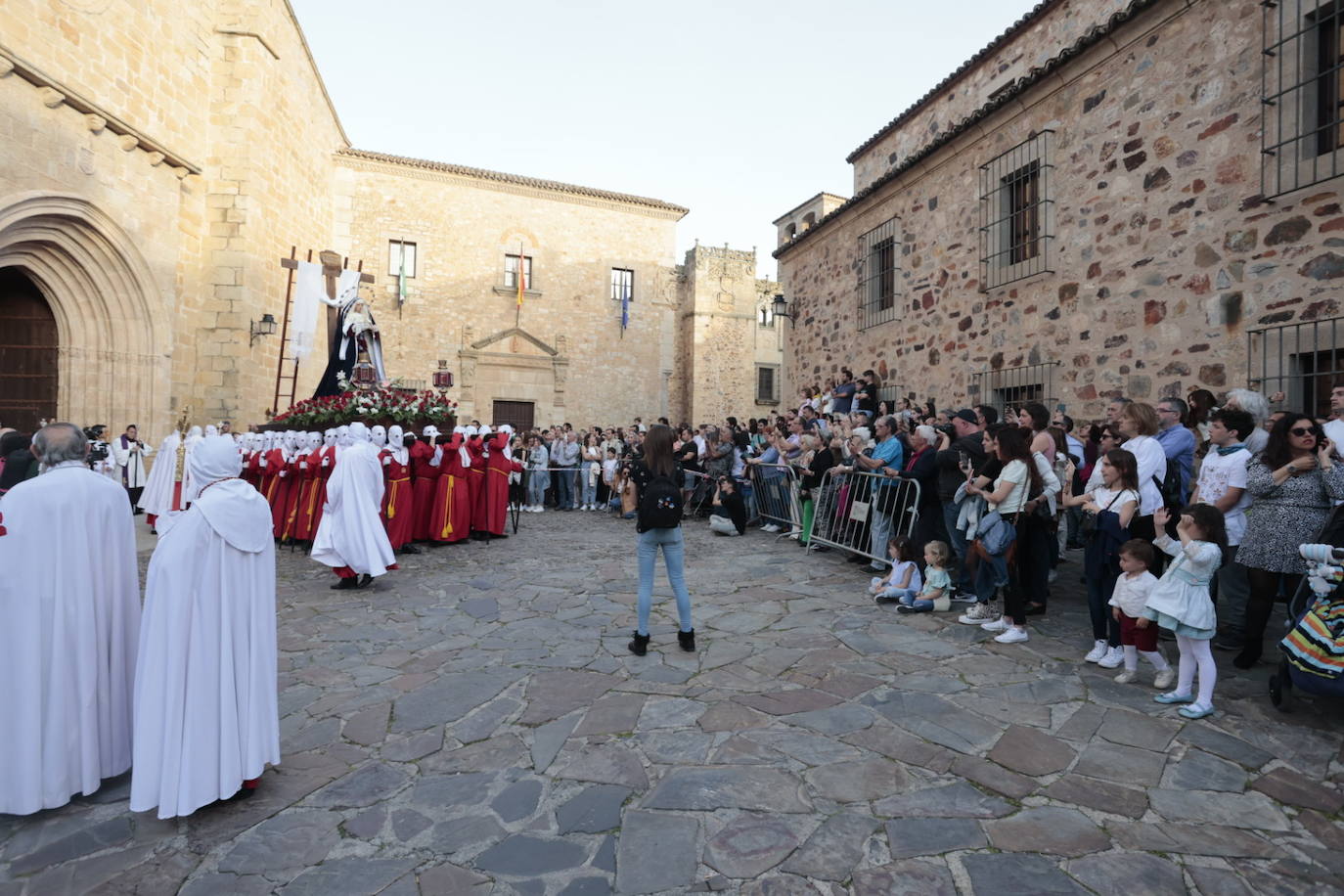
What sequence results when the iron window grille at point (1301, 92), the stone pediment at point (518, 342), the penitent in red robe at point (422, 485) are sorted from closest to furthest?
the iron window grille at point (1301, 92) → the penitent in red robe at point (422, 485) → the stone pediment at point (518, 342)

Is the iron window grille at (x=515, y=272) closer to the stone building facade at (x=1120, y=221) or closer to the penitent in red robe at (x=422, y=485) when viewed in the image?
the stone building facade at (x=1120, y=221)

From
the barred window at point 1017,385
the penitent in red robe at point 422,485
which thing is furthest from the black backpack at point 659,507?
the barred window at point 1017,385

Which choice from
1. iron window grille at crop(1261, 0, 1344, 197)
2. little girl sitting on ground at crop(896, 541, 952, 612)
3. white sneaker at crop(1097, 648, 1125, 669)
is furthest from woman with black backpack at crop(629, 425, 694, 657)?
iron window grille at crop(1261, 0, 1344, 197)

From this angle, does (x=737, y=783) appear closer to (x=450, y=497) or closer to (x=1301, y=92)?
(x=450, y=497)

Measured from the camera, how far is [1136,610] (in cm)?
438

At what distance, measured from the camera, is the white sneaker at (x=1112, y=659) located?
Result: 4770 millimetres

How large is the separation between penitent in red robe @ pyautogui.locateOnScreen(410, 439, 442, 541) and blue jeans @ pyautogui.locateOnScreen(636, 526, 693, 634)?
539 centimetres

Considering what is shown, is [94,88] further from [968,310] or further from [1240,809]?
[1240,809]

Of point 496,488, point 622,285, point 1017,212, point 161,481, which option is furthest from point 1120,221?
point 622,285

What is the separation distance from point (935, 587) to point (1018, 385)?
186 inches

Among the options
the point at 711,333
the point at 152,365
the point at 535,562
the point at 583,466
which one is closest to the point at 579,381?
the point at 711,333

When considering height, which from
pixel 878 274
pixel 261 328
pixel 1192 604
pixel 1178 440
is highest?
pixel 878 274

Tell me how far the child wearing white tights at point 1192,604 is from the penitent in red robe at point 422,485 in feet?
27.3

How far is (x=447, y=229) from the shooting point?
24.8 metres
